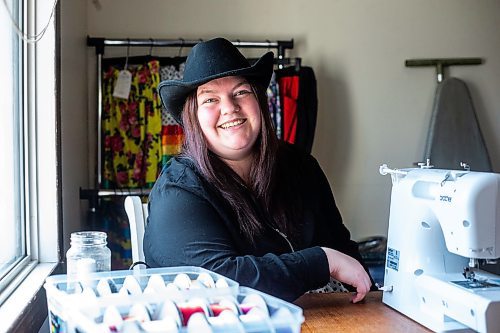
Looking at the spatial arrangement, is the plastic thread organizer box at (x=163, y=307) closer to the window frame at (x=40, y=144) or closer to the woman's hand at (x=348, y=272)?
the woman's hand at (x=348, y=272)

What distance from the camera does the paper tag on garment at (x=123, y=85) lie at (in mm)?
3139

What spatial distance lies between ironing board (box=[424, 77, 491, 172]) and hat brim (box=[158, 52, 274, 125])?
175 cm

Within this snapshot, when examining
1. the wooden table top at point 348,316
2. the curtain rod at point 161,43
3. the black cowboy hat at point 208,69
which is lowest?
the wooden table top at point 348,316

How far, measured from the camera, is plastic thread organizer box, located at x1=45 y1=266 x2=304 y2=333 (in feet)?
3.16

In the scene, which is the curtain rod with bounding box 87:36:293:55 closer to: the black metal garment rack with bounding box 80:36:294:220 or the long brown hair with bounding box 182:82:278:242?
the black metal garment rack with bounding box 80:36:294:220

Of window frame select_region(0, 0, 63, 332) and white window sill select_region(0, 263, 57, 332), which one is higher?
window frame select_region(0, 0, 63, 332)

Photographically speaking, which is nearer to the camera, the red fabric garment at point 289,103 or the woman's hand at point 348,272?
the woman's hand at point 348,272

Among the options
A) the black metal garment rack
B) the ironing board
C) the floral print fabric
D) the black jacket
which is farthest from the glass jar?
the ironing board

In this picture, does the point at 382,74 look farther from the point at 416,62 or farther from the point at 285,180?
the point at 285,180

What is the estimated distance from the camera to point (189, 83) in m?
1.68

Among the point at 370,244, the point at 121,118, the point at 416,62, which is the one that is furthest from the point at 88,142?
the point at 416,62

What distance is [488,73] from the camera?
→ 11.5ft

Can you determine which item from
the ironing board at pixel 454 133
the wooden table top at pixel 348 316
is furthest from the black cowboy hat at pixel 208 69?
the ironing board at pixel 454 133

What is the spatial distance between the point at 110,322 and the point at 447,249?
854mm
